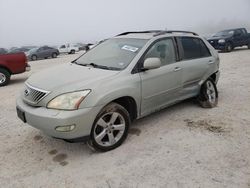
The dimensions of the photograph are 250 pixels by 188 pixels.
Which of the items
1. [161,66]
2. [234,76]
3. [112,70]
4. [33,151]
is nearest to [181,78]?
[161,66]

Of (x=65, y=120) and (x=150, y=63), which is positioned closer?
(x=65, y=120)

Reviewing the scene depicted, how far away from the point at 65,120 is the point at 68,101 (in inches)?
10.5

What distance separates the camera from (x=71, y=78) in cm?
404

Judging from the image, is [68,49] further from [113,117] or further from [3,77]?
[113,117]

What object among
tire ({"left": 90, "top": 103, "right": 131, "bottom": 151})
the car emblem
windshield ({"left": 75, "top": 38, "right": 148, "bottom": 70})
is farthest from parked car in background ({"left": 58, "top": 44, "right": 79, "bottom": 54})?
tire ({"left": 90, "top": 103, "right": 131, "bottom": 151})

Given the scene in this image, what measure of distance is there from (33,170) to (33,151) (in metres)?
0.57

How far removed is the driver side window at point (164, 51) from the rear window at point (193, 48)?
346 millimetres

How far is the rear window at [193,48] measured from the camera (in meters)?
5.33

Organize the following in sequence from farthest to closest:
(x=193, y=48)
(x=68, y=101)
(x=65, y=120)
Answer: (x=193, y=48) < (x=68, y=101) < (x=65, y=120)

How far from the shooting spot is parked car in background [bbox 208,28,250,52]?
1833 centimetres

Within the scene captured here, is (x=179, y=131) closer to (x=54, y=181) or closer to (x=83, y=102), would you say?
(x=83, y=102)

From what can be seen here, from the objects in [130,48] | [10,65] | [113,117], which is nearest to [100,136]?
[113,117]

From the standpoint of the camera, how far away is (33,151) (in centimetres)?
413

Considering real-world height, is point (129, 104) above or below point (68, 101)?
below
